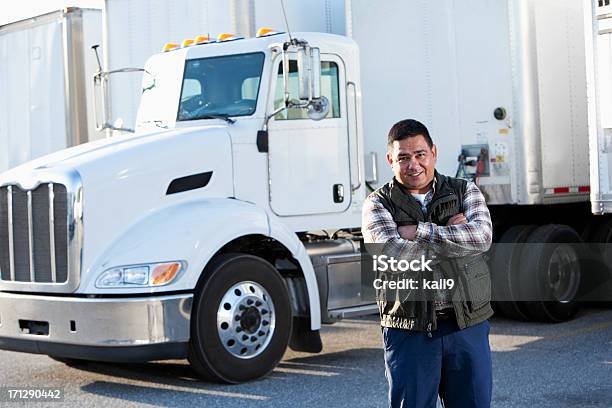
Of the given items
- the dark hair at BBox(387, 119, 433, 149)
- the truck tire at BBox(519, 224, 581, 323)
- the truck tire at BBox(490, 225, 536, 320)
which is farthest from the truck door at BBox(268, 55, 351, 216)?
the dark hair at BBox(387, 119, 433, 149)

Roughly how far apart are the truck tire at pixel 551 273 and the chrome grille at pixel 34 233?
16.2 ft

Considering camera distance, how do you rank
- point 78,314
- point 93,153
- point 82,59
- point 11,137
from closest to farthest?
point 78,314, point 93,153, point 82,59, point 11,137

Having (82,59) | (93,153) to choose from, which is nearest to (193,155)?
(93,153)

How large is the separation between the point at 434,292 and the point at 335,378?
4.00m

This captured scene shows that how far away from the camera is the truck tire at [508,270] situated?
1036 cm

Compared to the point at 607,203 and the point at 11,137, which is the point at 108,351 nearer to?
the point at 607,203

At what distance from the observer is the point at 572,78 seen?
1027 centimetres

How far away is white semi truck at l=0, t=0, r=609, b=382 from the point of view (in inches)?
290

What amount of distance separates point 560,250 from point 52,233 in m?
5.47

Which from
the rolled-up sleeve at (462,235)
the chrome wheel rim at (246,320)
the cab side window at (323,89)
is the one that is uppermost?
the cab side window at (323,89)

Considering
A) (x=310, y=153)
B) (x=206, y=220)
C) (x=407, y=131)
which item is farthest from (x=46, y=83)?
(x=407, y=131)

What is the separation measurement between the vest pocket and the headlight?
362cm

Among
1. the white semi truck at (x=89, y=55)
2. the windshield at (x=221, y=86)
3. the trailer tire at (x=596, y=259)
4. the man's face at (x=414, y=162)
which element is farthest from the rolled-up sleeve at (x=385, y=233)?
the trailer tire at (x=596, y=259)

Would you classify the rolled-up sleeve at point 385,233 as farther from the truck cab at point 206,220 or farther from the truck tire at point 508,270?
the truck tire at point 508,270
